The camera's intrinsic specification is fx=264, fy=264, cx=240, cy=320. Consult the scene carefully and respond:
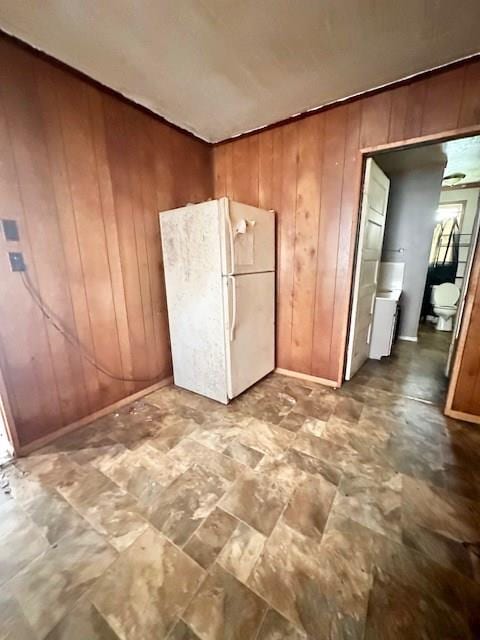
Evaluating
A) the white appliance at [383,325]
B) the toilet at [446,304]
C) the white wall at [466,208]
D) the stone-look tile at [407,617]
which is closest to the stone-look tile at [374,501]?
the stone-look tile at [407,617]

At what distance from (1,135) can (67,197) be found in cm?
41

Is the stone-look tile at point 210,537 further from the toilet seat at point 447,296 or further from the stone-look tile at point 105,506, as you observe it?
the toilet seat at point 447,296

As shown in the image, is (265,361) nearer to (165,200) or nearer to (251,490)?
(251,490)

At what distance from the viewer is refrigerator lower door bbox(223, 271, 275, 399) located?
7.00 feet

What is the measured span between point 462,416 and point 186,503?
2.11 metres

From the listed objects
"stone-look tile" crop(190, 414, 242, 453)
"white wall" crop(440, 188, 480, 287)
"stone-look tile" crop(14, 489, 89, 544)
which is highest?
"white wall" crop(440, 188, 480, 287)

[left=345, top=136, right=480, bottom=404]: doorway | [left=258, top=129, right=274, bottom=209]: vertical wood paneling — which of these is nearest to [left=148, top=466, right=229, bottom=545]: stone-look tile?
[left=345, top=136, right=480, bottom=404]: doorway

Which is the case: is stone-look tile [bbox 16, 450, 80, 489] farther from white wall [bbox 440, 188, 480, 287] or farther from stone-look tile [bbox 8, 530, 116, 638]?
white wall [bbox 440, 188, 480, 287]

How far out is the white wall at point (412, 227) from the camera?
348cm

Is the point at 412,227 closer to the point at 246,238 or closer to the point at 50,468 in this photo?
the point at 246,238

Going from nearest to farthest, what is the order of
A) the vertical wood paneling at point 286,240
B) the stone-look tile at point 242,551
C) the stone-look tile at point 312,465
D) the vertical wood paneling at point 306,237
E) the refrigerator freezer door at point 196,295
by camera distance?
the stone-look tile at point 242,551, the stone-look tile at point 312,465, the refrigerator freezer door at point 196,295, the vertical wood paneling at point 306,237, the vertical wood paneling at point 286,240

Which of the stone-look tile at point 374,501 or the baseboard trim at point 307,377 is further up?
the baseboard trim at point 307,377

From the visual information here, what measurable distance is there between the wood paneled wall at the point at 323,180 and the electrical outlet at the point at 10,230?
75.7 inches

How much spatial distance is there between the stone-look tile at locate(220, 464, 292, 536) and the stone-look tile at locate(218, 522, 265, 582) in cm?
4
